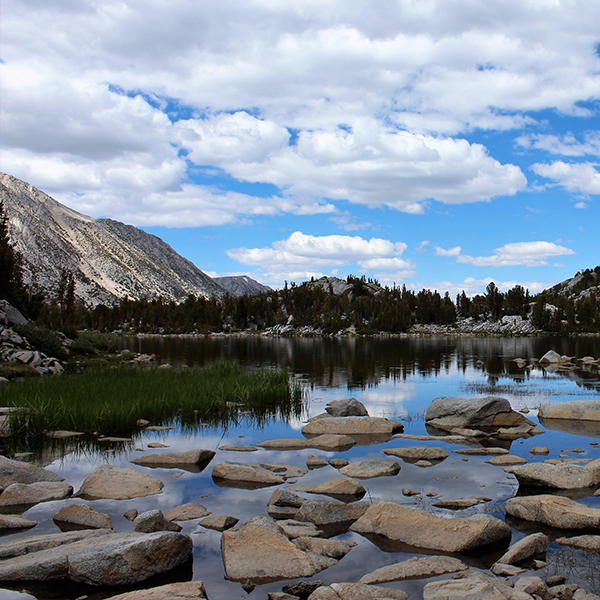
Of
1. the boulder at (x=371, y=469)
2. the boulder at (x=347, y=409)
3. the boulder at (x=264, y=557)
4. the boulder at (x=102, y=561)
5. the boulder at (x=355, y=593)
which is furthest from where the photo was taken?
the boulder at (x=347, y=409)

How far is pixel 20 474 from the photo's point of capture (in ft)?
41.5

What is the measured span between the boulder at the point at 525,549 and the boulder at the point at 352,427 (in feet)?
34.5

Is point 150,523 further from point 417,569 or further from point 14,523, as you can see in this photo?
point 417,569

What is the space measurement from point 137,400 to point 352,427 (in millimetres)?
8869

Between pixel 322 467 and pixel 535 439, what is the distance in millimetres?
8346

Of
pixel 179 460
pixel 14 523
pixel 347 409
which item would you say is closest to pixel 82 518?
pixel 14 523

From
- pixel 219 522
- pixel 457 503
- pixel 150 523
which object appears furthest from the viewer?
pixel 457 503

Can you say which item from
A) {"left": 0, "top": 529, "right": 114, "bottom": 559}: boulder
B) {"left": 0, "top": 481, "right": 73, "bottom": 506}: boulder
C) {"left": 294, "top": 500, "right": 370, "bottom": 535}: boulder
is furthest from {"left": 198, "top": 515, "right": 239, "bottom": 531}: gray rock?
{"left": 0, "top": 481, "right": 73, "bottom": 506}: boulder

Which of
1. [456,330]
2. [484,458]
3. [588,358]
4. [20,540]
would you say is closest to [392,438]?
[484,458]

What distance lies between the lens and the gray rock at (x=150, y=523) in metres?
9.21

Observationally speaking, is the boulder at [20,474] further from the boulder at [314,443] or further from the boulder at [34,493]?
the boulder at [314,443]

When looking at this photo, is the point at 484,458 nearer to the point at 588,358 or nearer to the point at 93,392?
the point at 93,392

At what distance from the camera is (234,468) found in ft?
44.4

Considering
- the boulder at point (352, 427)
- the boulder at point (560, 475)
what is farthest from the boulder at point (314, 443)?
the boulder at point (560, 475)
